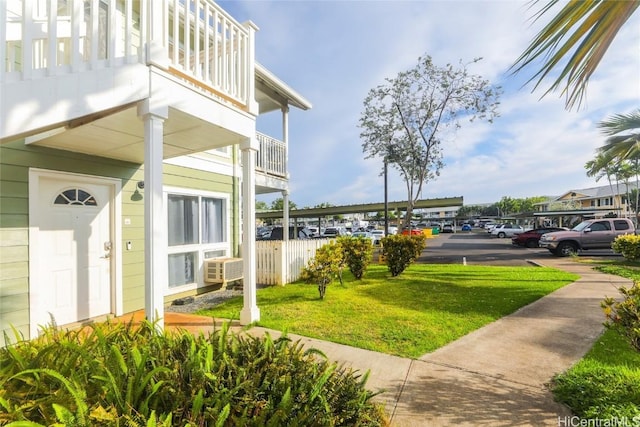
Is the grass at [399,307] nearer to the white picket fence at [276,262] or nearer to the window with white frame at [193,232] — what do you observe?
the white picket fence at [276,262]

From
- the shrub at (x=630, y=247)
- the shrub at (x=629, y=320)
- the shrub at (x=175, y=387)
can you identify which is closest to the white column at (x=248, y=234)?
the shrub at (x=175, y=387)

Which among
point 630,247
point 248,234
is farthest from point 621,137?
point 248,234

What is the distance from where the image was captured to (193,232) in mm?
7125

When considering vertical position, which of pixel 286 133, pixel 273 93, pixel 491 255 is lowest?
pixel 491 255

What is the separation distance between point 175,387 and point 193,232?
233 inches

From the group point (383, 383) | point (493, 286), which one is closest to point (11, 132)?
point (383, 383)

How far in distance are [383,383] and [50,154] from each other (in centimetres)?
546

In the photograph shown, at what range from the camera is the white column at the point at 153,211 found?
341cm

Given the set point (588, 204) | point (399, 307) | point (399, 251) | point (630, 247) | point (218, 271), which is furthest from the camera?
point (588, 204)

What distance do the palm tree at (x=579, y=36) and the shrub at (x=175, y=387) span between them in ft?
8.71

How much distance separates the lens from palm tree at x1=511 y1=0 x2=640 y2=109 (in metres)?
2.05

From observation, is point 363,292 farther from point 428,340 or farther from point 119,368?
point 119,368

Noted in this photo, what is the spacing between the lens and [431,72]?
40.2ft

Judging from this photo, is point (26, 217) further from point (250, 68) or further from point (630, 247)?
point (630, 247)
